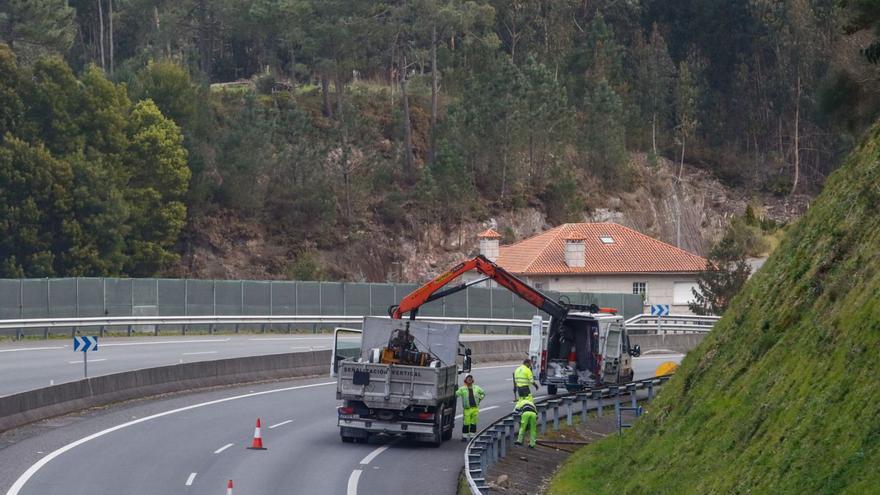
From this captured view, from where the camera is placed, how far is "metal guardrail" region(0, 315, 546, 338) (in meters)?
48.4

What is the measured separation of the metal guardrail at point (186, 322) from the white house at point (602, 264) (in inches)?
511

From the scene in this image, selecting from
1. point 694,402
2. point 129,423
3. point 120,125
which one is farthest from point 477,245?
point 694,402

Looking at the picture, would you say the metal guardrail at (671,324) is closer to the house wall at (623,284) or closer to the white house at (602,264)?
the house wall at (623,284)

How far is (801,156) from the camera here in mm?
104688

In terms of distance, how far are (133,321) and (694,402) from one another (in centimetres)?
3336

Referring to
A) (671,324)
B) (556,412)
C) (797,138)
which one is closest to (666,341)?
(671,324)

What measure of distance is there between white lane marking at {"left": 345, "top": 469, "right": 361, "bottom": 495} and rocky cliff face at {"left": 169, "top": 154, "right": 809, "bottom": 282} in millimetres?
55563

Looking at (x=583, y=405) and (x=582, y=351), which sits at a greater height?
(x=582, y=351)

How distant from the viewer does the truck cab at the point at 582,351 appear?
3609 cm

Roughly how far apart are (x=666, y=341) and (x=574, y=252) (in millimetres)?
18899

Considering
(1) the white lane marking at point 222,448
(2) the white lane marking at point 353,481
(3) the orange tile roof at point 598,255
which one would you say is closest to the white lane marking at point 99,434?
(1) the white lane marking at point 222,448

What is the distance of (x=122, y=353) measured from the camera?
146 ft

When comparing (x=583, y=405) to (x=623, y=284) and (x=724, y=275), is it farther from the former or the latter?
(x=623, y=284)

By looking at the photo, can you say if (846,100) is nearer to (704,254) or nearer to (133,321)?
(133,321)
